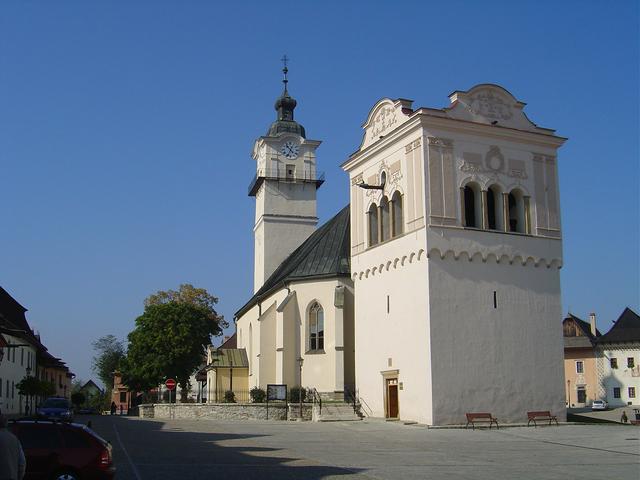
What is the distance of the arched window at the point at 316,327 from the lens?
4153 centimetres

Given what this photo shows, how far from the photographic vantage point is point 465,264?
31.9 meters

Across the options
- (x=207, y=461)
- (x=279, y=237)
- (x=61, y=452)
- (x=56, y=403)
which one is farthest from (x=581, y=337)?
(x=61, y=452)

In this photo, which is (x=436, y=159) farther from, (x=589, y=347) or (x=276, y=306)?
(x=589, y=347)

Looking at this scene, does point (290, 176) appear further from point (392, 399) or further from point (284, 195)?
point (392, 399)

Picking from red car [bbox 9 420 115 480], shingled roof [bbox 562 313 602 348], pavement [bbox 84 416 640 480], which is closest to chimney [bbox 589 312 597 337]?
shingled roof [bbox 562 313 602 348]

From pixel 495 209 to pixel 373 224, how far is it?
20.3ft

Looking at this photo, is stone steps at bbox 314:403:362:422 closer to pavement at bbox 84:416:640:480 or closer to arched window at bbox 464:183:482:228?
pavement at bbox 84:416:640:480

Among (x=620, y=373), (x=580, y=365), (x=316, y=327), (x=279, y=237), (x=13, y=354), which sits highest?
(x=279, y=237)

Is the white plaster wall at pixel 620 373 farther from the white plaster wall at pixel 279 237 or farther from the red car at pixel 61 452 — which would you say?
the red car at pixel 61 452

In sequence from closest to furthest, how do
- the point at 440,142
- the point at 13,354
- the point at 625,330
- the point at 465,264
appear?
1. the point at 465,264
2. the point at 440,142
3. the point at 13,354
4. the point at 625,330

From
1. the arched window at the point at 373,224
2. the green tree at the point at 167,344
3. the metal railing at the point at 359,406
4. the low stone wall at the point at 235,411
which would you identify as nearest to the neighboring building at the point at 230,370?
the green tree at the point at 167,344

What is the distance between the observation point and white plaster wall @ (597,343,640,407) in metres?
67.1

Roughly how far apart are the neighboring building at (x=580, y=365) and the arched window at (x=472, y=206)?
4230cm

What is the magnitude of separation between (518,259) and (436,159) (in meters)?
5.83
